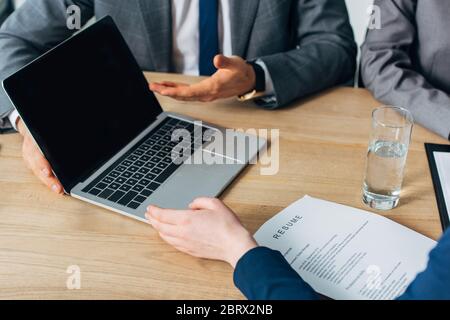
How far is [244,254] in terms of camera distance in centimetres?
79

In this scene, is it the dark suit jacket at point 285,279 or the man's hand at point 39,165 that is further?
the man's hand at point 39,165

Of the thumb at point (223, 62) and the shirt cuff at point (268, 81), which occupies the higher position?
the thumb at point (223, 62)

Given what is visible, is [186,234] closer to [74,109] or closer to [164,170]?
[164,170]

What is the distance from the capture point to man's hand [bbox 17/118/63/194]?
967mm

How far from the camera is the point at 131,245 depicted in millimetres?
861

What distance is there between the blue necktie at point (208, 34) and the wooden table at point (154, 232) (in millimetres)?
300

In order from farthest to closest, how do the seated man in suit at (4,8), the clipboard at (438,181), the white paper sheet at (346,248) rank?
the seated man in suit at (4,8), the clipboard at (438,181), the white paper sheet at (346,248)

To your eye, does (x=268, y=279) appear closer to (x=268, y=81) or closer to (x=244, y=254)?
(x=244, y=254)

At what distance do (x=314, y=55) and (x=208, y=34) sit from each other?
0.31 metres

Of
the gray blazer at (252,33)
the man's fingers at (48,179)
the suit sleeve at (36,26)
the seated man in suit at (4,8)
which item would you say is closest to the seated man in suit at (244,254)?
the man's fingers at (48,179)

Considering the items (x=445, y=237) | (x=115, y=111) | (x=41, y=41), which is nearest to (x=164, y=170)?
(x=115, y=111)

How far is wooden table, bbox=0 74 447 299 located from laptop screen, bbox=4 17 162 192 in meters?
0.09

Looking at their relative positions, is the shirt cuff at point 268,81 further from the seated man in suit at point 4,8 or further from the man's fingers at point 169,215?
the seated man in suit at point 4,8

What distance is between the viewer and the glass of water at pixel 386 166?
36.8 inches
